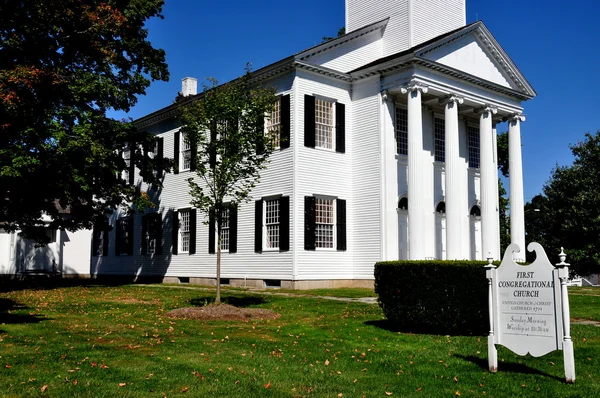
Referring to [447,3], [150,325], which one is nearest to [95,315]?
[150,325]

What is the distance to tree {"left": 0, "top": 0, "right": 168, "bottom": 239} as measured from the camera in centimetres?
2083

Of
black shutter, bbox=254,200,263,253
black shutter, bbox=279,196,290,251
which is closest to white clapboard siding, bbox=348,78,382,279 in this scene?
black shutter, bbox=279,196,290,251

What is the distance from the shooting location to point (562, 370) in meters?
8.73

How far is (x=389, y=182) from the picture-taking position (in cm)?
2469

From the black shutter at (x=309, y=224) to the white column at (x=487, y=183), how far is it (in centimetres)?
742

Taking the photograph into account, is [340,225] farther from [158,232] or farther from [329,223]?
[158,232]

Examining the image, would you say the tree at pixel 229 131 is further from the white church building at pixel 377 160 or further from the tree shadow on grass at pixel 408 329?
the white church building at pixel 377 160

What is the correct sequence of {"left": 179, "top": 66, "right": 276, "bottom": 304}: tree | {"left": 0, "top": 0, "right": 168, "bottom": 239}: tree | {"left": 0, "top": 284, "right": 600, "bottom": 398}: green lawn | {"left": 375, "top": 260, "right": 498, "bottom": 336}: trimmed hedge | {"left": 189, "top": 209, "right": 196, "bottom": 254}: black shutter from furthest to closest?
{"left": 189, "top": 209, "right": 196, "bottom": 254}: black shutter → {"left": 0, "top": 0, "right": 168, "bottom": 239}: tree → {"left": 179, "top": 66, "right": 276, "bottom": 304}: tree → {"left": 375, "top": 260, "right": 498, "bottom": 336}: trimmed hedge → {"left": 0, "top": 284, "right": 600, "bottom": 398}: green lawn

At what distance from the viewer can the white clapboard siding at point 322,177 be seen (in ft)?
78.5

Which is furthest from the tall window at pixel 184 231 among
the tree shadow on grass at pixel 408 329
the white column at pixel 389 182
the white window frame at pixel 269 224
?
the tree shadow on grass at pixel 408 329

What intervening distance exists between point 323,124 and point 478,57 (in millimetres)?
7811

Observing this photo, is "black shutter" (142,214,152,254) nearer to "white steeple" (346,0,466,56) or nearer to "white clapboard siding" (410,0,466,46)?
"white steeple" (346,0,466,56)

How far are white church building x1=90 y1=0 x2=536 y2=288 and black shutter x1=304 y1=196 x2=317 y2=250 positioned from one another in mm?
38

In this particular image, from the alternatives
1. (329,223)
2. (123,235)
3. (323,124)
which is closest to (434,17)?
(323,124)
